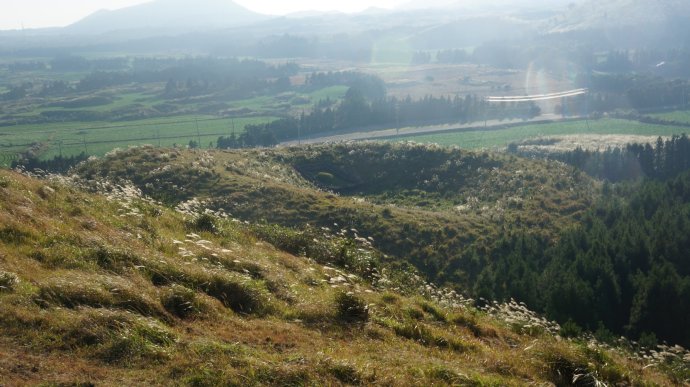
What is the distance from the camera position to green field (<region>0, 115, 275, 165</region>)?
104 m

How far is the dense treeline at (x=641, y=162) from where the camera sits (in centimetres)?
8119

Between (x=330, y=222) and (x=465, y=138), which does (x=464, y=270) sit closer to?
(x=330, y=222)

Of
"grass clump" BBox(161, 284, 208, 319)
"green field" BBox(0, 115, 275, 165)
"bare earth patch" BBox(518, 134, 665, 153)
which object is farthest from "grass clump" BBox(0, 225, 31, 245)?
"bare earth patch" BBox(518, 134, 665, 153)

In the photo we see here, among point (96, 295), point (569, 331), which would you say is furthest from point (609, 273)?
point (96, 295)

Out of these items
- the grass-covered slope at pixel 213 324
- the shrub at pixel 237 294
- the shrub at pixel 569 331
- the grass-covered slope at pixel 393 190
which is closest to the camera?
the grass-covered slope at pixel 213 324

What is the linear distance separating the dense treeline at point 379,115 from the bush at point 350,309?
95875 millimetres

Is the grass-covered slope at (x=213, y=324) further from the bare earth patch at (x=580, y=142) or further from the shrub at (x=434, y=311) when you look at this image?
the bare earth patch at (x=580, y=142)

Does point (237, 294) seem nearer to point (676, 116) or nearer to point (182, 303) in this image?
point (182, 303)

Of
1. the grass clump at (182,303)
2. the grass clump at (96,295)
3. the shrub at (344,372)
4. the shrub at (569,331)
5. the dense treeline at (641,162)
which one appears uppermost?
the grass clump at (96,295)

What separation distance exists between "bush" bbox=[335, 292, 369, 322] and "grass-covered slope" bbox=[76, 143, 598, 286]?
17374mm

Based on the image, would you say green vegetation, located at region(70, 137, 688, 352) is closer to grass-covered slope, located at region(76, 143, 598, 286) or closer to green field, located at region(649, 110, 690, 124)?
grass-covered slope, located at region(76, 143, 598, 286)

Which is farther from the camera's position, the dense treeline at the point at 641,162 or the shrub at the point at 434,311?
the dense treeline at the point at 641,162

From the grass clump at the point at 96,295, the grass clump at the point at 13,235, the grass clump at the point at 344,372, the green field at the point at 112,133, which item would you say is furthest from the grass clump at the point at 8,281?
the green field at the point at 112,133

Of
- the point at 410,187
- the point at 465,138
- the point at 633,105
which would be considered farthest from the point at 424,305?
the point at 633,105
